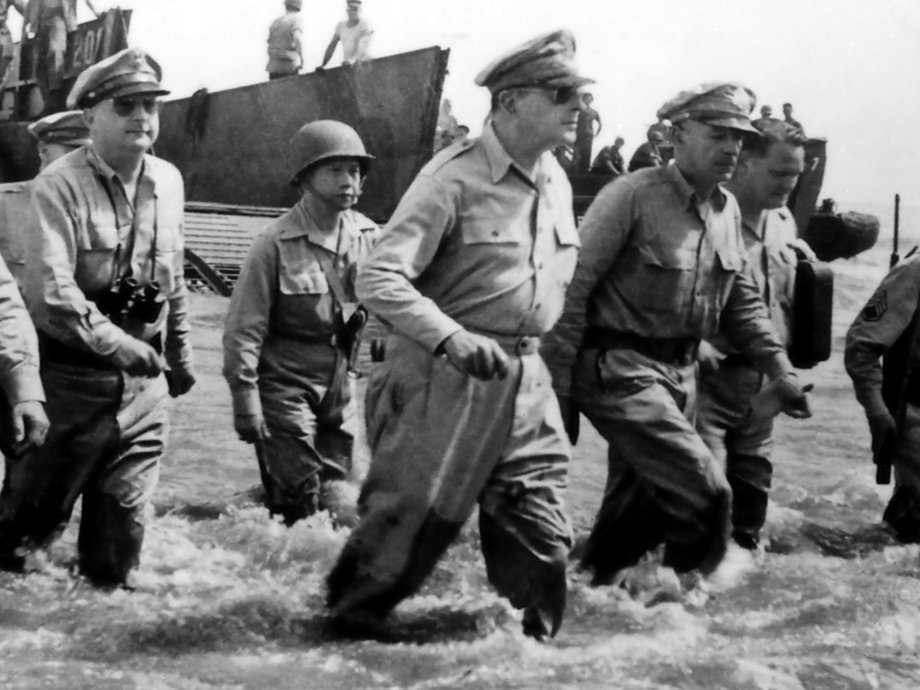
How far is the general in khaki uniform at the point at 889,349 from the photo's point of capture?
8.44 m

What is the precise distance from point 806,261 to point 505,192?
9.70 feet

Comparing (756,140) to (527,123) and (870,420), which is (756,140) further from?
(527,123)

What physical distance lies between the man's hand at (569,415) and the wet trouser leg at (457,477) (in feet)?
3.23

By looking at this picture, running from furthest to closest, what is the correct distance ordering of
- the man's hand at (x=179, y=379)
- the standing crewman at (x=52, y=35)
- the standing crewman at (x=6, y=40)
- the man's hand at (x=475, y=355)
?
1. the standing crewman at (x=6, y=40)
2. the standing crewman at (x=52, y=35)
3. the man's hand at (x=179, y=379)
4. the man's hand at (x=475, y=355)

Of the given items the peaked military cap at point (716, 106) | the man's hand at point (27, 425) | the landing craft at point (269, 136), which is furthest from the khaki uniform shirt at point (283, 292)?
the landing craft at point (269, 136)

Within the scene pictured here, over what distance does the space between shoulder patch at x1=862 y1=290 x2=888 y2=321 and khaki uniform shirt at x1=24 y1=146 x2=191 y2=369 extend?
339 cm

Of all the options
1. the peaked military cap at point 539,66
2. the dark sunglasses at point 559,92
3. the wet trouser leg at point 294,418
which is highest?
the peaked military cap at point 539,66

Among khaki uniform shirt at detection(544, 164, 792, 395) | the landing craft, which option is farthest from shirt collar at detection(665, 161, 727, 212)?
the landing craft

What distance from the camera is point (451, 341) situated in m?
5.53

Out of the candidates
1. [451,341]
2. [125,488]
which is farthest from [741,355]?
[451,341]

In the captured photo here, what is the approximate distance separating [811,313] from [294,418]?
2.53m

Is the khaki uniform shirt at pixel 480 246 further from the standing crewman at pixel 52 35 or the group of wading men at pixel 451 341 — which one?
the standing crewman at pixel 52 35

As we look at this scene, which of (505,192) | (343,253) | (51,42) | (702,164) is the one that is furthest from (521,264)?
(51,42)

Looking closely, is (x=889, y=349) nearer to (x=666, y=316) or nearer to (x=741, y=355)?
(x=741, y=355)
